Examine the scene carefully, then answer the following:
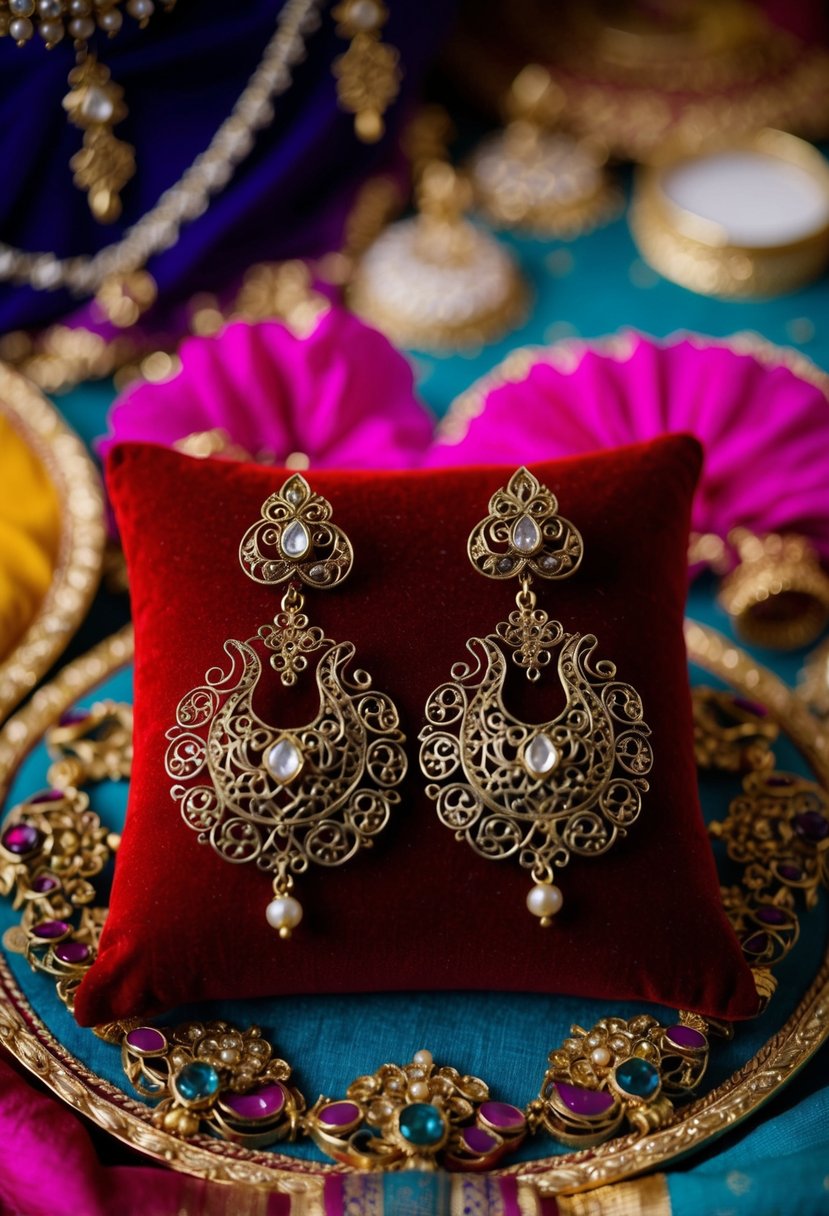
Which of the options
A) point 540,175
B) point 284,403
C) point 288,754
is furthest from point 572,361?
point 288,754

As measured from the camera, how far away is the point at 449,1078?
2.65 feet

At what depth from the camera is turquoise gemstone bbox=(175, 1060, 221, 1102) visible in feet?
2.59

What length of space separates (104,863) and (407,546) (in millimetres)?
326

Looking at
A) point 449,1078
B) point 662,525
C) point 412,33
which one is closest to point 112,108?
point 412,33

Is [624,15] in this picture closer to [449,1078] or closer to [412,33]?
[412,33]

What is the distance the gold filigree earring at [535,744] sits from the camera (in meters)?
0.80

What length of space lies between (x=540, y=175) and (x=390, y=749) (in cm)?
103

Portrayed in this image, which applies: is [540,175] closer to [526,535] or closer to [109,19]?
[109,19]

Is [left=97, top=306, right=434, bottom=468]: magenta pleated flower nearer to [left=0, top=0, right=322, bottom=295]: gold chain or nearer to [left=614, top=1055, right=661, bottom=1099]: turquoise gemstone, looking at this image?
[left=0, top=0, right=322, bottom=295]: gold chain

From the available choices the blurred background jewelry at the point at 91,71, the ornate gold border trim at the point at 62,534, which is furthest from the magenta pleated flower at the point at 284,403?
the blurred background jewelry at the point at 91,71

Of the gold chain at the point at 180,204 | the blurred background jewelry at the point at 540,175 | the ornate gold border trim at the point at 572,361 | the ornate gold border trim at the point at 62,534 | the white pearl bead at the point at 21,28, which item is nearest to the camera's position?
the white pearl bead at the point at 21,28

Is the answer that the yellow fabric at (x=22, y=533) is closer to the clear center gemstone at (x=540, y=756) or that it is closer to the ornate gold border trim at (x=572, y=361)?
A: the ornate gold border trim at (x=572, y=361)

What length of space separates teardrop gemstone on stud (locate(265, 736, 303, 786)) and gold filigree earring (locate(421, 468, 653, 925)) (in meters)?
0.08

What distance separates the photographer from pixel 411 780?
821 mm
